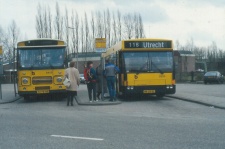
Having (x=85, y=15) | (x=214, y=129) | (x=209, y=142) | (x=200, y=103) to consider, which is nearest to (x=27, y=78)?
(x=200, y=103)

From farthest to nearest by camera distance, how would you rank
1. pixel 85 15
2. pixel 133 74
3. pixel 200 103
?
pixel 85 15, pixel 133 74, pixel 200 103

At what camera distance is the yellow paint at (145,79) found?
18000 mm

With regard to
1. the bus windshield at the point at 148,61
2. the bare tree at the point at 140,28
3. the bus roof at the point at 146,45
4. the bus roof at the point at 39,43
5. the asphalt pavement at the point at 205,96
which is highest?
the bare tree at the point at 140,28

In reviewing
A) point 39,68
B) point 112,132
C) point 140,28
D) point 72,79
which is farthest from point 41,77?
point 140,28

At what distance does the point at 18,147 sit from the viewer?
7.38m

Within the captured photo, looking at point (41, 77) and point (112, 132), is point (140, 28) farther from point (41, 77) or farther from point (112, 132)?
point (112, 132)

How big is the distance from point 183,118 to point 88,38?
1996 inches

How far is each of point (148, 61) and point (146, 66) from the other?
26 cm

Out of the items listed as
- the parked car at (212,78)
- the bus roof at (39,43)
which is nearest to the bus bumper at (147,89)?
the bus roof at (39,43)

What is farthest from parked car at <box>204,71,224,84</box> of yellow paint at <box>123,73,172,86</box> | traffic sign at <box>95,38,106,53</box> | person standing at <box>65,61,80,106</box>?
person standing at <box>65,61,80,106</box>

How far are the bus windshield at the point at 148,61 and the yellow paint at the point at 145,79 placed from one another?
24 cm

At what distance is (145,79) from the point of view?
1806 cm

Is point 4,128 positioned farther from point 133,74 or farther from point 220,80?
point 220,80

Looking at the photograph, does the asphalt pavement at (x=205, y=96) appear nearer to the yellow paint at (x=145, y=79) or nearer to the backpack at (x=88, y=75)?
the yellow paint at (x=145, y=79)
